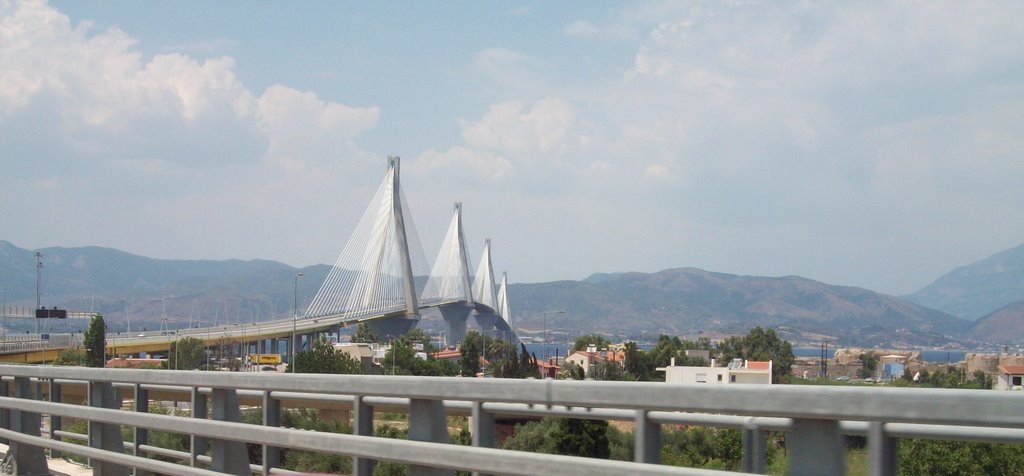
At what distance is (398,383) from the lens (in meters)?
4.77

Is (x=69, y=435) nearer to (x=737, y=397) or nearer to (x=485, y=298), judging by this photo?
(x=737, y=397)

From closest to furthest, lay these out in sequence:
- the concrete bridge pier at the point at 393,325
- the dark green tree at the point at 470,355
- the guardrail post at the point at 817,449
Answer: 1. the guardrail post at the point at 817,449
2. the concrete bridge pier at the point at 393,325
3. the dark green tree at the point at 470,355

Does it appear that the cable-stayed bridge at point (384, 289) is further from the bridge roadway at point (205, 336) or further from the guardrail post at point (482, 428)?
the guardrail post at point (482, 428)

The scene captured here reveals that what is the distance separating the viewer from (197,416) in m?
6.52

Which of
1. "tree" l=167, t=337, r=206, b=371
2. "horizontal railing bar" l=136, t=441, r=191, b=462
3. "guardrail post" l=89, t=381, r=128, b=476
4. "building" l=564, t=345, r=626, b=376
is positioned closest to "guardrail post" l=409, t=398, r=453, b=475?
"horizontal railing bar" l=136, t=441, r=191, b=462

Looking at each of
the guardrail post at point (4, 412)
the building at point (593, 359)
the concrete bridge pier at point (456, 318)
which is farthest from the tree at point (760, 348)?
the guardrail post at point (4, 412)

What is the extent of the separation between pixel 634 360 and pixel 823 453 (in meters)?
99.8

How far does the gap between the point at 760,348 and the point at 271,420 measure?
425 feet

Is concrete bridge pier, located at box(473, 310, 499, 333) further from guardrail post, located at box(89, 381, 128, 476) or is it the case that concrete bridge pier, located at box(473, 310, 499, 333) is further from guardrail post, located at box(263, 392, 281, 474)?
guardrail post, located at box(263, 392, 281, 474)

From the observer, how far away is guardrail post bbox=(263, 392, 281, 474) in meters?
5.82

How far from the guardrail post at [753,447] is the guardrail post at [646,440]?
0.95 feet

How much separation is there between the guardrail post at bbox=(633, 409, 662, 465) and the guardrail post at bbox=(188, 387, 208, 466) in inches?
137

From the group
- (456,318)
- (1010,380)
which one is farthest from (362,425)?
(456,318)

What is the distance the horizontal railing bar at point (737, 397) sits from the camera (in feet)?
9.77
